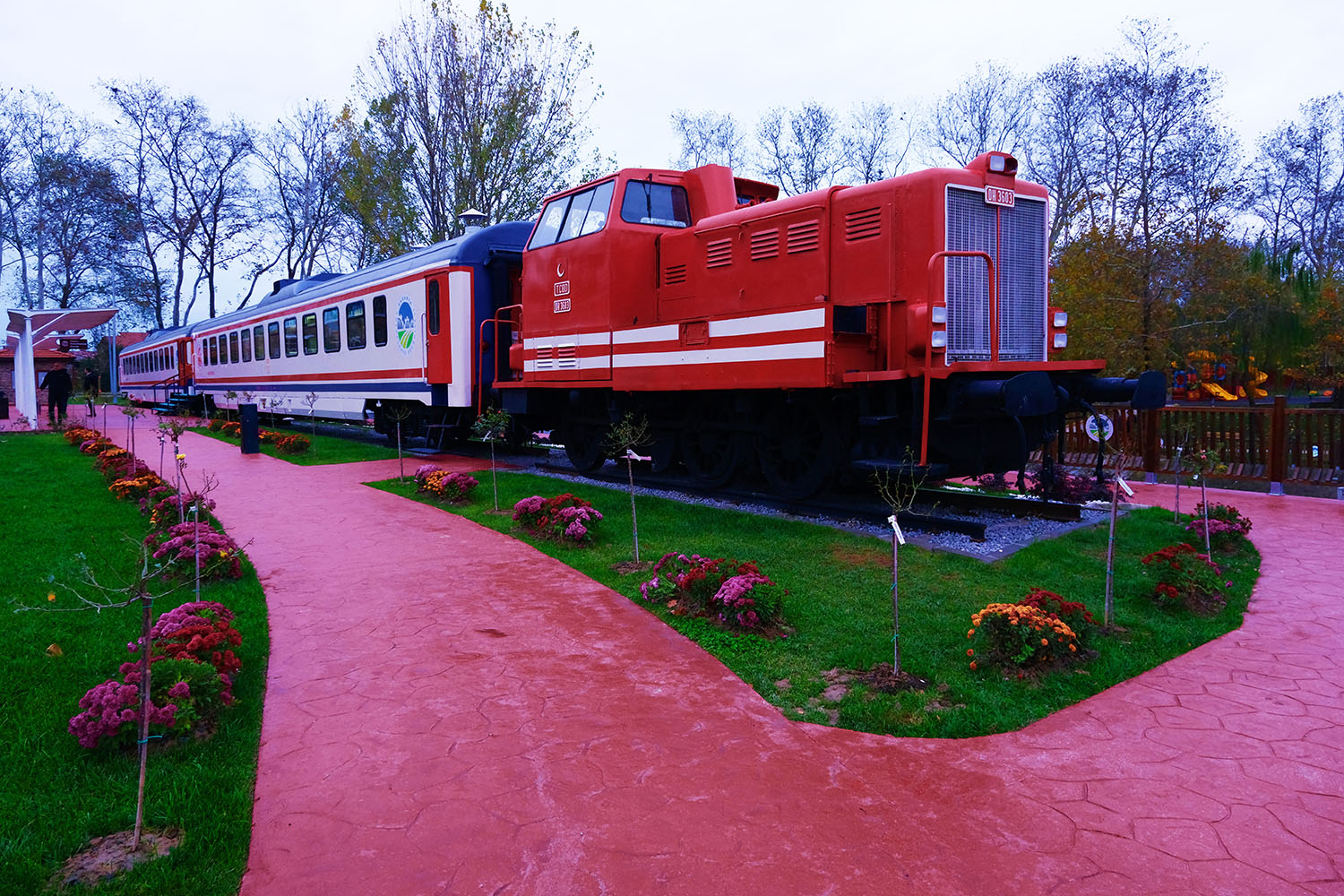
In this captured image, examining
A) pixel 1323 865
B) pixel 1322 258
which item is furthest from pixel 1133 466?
pixel 1322 258

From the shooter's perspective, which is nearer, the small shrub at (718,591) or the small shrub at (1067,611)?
the small shrub at (1067,611)

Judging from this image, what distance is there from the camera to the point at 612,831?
3.06m

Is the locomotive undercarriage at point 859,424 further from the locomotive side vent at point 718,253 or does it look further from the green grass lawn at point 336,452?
the green grass lawn at point 336,452

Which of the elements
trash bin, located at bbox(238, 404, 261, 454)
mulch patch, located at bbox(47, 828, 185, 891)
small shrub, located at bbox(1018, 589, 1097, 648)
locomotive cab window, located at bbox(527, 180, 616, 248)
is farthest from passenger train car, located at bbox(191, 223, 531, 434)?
→ mulch patch, located at bbox(47, 828, 185, 891)

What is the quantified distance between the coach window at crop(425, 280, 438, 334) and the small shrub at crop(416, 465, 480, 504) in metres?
4.28

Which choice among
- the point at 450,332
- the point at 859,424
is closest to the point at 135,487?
the point at 450,332

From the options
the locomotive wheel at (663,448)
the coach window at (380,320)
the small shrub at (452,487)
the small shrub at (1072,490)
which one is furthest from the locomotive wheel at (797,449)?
the coach window at (380,320)

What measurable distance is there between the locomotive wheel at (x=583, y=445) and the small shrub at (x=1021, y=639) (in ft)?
23.9

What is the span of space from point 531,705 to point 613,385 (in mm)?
6096

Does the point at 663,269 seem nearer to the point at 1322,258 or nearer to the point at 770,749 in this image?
the point at 770,749

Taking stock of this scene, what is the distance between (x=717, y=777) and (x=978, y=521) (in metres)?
5.33

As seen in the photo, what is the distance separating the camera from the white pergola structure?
21.6 metres

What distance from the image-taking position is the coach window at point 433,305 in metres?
13.8

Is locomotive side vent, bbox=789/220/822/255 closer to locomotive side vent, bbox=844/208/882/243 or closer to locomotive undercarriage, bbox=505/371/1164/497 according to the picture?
locomotive side vent, bbox=844/208/882/243
